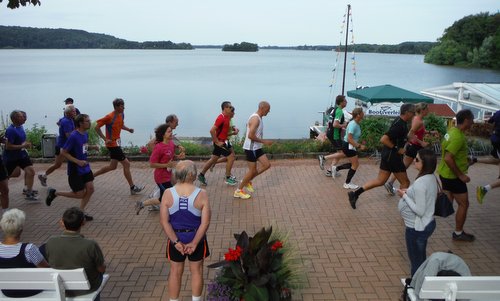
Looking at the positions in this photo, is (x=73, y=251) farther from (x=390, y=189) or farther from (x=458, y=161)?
(x=390, y=189)

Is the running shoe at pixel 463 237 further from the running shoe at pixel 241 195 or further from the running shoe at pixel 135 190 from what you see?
the running shoe at pixel 135 190

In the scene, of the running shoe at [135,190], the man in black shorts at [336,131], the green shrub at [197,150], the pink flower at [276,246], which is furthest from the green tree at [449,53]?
the pink flower at [276,246]

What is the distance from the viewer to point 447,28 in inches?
3529

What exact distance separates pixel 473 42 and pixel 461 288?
92.3m

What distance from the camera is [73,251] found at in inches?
136

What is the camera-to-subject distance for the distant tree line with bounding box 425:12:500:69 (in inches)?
A: 2928

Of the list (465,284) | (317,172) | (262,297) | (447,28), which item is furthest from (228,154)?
(447,28)

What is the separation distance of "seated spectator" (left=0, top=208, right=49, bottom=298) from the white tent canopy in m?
15.2

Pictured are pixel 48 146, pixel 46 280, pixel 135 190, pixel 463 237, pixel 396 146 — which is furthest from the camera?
pixel 48 146

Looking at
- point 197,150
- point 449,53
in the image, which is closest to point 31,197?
point 197,150

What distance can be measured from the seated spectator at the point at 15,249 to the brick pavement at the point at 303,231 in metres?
1.19

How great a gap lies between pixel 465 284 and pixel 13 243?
136 inches

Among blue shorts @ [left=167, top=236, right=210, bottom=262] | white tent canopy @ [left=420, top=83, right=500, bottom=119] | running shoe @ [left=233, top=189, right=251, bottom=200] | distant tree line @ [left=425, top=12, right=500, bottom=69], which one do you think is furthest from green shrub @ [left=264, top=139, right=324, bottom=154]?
distant tree line @ [left=425, top=12, right=500, bottom=69]

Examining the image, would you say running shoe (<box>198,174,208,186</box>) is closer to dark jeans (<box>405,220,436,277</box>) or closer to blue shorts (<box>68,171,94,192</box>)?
blue shorts (<box>68,171,94,192</box>)
